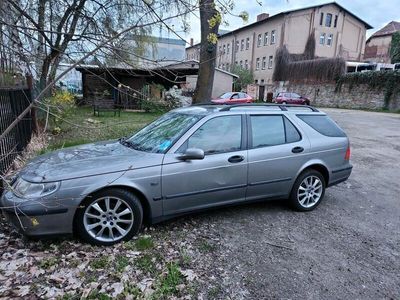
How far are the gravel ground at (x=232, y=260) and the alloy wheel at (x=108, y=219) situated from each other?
161 mm

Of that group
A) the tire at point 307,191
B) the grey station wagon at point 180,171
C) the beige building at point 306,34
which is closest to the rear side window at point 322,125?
the grey station wagon at point 180,171

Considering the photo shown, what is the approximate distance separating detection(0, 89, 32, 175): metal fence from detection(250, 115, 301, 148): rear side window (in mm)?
3730

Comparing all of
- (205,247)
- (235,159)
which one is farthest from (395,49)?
(205,247)

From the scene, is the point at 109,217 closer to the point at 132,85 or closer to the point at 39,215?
the point at 39,215

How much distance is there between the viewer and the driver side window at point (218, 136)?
394 centimetres

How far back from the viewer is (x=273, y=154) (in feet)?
14.3

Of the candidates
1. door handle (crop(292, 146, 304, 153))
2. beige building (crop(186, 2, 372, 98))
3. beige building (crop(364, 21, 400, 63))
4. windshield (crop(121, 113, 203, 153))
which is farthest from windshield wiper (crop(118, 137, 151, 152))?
beige building (crop(364, 21, 400, 63))

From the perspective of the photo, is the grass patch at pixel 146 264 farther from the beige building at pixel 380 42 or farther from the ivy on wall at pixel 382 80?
the beige building at pixel 380 42

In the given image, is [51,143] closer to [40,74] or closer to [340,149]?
[40,74]

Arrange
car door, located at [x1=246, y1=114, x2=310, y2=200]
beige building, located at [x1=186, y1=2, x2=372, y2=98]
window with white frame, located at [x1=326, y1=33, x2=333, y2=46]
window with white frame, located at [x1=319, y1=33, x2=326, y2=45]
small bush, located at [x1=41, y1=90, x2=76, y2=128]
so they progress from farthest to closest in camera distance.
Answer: window with white frame, located at [x1=326, y1=33, x2=333, y2=46], window with white frame, located at [x1=319, y1=33, x2=326, y2=45], beige building, located at [x1=186, y1=2, x2=372, y2=98], car door, located at [x1=246, y1=114, x2=310, y2=200], small bush, located at [x1=41, y1=90, x2=76, y2=128]

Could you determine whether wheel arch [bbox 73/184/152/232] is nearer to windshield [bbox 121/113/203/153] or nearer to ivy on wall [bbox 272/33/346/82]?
windshield [bbox 121/113/203/153]

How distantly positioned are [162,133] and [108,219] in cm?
135

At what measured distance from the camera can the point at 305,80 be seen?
35562 millimetres

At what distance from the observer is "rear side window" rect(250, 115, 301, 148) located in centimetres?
435
